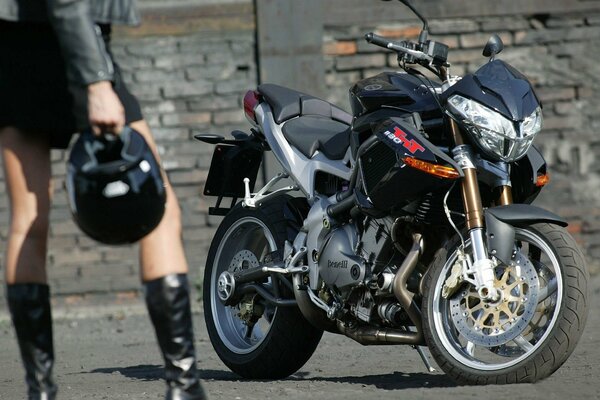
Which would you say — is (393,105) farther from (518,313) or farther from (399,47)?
(518,313)

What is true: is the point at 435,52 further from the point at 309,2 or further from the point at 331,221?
the point at 309,2

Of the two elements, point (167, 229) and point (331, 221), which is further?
point (331, 221)

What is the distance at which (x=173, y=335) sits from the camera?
11.0 feet

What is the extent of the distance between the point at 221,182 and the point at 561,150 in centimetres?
379

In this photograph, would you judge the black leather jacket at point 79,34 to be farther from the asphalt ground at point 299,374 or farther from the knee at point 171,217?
the asphalt ground at point 299,374

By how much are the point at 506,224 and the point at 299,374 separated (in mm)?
1408

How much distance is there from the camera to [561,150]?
8539 mm

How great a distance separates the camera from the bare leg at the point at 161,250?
337 cm

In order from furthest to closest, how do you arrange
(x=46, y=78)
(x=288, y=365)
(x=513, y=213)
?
(x=288, y=365)
(x=513, y=213)
(x=46, y=78)

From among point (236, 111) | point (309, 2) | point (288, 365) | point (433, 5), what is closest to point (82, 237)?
point (236, 111)

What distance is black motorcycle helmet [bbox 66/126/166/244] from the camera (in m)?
3.26

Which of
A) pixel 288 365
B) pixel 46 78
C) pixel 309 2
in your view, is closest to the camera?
pixel 46 78

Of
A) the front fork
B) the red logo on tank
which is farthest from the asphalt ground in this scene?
the red logo on tank

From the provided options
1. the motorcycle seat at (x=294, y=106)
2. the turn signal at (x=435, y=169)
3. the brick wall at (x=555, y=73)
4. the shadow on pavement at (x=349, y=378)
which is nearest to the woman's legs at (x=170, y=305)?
the turn signal at (x=435, y=169)
